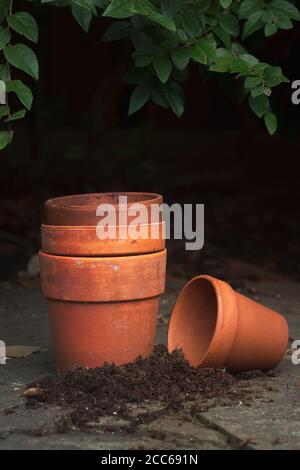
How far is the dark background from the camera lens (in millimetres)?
6238

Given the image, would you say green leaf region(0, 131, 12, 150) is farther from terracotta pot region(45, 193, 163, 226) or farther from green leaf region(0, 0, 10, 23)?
green leaf region(0, 0, 10, 23)

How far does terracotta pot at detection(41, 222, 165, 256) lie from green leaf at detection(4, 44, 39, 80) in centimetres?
59

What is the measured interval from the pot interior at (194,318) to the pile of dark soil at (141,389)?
26 cm

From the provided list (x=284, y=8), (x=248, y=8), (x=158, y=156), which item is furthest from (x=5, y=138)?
(x=158, y=156)

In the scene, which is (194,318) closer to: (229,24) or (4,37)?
(229,24)

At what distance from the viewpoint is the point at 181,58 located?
3598 millimetres

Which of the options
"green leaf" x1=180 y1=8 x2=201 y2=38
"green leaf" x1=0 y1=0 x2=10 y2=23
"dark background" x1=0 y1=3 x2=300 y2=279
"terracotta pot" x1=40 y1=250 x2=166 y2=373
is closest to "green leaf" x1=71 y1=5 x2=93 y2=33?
"green leaf" x1=0 y1=0 x2=10 y2=23

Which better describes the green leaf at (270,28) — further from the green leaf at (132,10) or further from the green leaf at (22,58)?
the green leaf at (22,58)

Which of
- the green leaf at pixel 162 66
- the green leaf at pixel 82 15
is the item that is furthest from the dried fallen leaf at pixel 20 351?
the green leaf at pixel 82 15

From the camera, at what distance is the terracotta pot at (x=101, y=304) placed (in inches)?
138

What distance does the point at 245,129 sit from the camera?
9.05 meters

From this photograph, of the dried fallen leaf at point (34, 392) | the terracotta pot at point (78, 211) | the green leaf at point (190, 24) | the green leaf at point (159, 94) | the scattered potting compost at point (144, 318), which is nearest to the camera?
the scattered potting compost at point (144, 318)

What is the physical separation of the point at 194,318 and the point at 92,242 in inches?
28.8

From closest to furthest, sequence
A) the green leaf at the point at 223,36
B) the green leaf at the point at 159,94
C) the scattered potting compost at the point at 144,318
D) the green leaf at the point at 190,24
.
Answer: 1. the scattered potting compost at the point at 144,318
2. the green leaf at the point at 190,24
3. the green leaf at the point at 223,36
4. the green leaf at the point at 159,94
